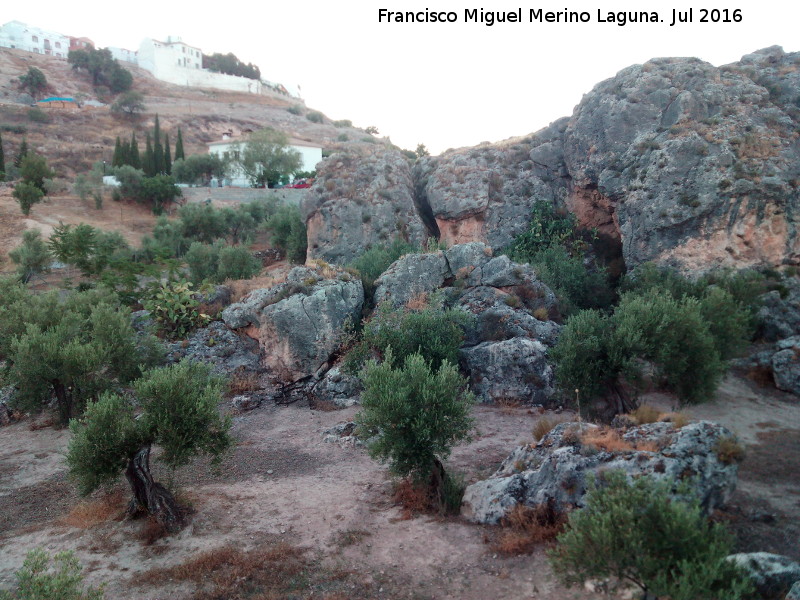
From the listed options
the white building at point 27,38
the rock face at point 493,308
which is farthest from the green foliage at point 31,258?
the white building at point 27,38

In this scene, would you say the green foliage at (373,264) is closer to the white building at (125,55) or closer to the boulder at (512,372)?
the boulder at (512,372)

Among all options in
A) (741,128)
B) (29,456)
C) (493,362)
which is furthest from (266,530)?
(741,128)

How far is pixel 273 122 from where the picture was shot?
77062 millimetres

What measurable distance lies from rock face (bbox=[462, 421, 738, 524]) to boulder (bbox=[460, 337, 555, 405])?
516cm

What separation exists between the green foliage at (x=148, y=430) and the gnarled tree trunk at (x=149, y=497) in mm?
177

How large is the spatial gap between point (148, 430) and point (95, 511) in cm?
190

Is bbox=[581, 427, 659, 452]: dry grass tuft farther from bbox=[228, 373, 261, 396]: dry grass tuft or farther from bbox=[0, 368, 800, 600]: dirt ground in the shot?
bbox=[228, 373, 261, 396]: dry grass tuft

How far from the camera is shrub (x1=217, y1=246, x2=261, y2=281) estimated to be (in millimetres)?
23422

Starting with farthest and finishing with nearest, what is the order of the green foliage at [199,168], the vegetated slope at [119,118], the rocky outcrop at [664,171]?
the vegetated slope at [119,118] → the green foliage at [199,168] → the rocky outcrop at [664,171]

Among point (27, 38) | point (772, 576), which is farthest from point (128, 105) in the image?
point (772, 576)

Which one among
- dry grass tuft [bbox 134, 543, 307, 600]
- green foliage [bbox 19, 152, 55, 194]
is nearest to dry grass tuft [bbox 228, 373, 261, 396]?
dry grass tuft [bbox 134, 543, 307, 600]

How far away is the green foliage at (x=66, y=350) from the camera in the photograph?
12.2m

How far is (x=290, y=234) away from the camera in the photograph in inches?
1161

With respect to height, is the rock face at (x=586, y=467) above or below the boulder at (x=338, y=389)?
above
